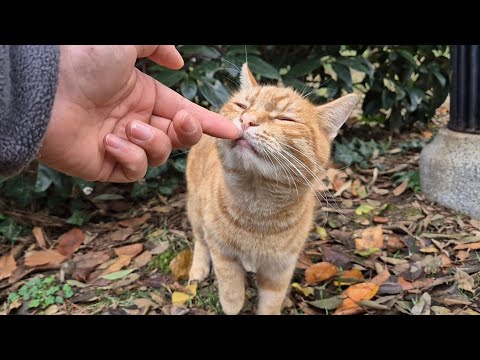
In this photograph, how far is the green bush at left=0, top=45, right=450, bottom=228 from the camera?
2.98 meters

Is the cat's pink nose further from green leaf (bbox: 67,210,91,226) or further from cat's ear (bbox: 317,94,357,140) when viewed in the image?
green leaf (bbox: 67,210,91,226)

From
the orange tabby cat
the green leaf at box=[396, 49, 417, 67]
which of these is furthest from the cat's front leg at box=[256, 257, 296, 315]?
the green leaf at box=[396, 49, 417, 67]

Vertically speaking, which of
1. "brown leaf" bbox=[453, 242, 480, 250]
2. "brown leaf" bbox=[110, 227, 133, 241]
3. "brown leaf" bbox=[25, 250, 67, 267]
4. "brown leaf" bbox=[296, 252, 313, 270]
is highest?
"brown leaf" bbox=[453, 242, 480, 250]

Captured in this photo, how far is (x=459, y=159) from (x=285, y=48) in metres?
1.60

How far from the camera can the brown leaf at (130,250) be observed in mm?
2865

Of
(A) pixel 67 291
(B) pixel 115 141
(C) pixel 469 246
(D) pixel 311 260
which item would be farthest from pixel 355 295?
(A) pixel 67 291

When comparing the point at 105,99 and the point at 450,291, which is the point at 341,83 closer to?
the point at 450,291

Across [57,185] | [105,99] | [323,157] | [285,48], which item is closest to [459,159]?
[323,157]

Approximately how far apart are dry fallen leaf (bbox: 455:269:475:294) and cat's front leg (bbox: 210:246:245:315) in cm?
105

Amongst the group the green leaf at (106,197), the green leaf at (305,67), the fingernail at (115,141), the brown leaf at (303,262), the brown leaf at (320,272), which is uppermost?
the fingernail at (115,141)

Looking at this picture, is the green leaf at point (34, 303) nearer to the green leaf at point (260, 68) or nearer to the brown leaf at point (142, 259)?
the brown leaf at point (142, 259)

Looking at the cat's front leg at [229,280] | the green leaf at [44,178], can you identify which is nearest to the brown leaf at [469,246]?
the cat's front leg at [229,280]

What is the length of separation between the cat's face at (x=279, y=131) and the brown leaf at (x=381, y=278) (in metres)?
0.72

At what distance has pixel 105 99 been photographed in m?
1.70
